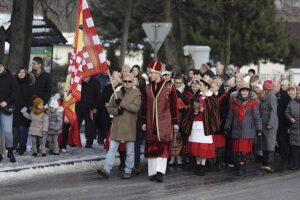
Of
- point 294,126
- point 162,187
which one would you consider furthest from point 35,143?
point 294,126

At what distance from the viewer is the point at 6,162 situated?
12.9 meters

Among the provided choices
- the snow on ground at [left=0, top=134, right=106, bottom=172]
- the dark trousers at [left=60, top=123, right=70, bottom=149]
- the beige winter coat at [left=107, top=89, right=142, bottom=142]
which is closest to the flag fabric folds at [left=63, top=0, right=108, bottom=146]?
the dark trousers at [left=60, top=123, right=70, bottom=149]

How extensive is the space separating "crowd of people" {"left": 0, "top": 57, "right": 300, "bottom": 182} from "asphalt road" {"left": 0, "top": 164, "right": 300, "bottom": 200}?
1.05 ft

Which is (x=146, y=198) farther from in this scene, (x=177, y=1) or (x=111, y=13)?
(x=111, y=13)

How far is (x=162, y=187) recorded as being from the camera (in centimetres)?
1150

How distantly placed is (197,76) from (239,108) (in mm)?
1071

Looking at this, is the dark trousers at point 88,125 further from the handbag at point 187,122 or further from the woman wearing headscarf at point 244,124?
the woman wearing headscarf at point 244,124

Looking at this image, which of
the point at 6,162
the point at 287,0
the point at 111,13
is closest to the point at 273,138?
the point at 6,162

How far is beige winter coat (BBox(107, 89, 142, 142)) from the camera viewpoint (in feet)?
39.4

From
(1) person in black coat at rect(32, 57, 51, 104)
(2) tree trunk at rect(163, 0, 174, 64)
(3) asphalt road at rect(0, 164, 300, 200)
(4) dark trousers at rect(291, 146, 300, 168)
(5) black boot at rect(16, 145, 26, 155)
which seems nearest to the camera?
(3) asphalt road at rect(0, 164, 300, 200)

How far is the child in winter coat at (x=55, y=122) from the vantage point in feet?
46.0

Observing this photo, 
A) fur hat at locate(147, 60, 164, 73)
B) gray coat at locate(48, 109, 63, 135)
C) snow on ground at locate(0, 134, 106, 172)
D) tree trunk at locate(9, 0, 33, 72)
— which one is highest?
tree trunk at locate(9, 0, 33, 72)

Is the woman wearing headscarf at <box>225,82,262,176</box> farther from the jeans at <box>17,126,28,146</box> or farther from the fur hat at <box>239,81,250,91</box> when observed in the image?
the jeans at <box>17,126,28,146</box>

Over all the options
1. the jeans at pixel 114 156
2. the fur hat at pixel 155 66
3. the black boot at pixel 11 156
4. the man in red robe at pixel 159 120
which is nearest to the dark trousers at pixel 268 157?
the man in red robe at pixel 159 120
